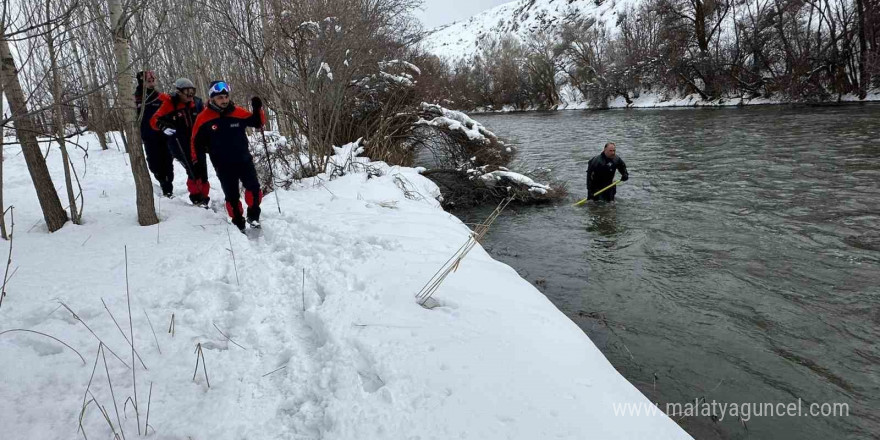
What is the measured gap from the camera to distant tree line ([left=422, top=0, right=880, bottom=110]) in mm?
21328

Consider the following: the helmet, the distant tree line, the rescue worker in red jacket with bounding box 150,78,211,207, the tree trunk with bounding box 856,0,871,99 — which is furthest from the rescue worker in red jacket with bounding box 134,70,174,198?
the tree trunk with bounding box 856,0,871,99

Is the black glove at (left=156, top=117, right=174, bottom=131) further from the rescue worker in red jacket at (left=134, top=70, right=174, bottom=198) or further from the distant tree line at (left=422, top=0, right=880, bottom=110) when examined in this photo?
the distant tree line at (left=422, top=0, right=880, bottom=110)

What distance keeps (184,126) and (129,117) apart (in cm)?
152

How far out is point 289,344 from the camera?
2672 millimetres

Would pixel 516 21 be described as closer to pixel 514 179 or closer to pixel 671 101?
pixel 671 101

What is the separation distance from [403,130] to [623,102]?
31756 mm

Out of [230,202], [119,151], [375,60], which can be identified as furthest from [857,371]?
[119,151]

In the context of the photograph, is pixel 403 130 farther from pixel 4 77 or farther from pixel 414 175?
pixel 4 77

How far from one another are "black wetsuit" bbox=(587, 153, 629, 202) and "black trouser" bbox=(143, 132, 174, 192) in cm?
750

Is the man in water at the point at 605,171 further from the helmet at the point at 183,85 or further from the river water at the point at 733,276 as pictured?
the helmet at the point at 183,85

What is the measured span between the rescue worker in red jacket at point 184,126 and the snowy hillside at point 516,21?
53.0 meters

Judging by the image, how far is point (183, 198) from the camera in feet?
19.7

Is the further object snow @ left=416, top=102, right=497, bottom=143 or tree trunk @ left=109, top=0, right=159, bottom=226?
snow @ left=416, top=102, right=497, bottom=143

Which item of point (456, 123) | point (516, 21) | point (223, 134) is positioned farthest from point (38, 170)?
point (516, 21)
